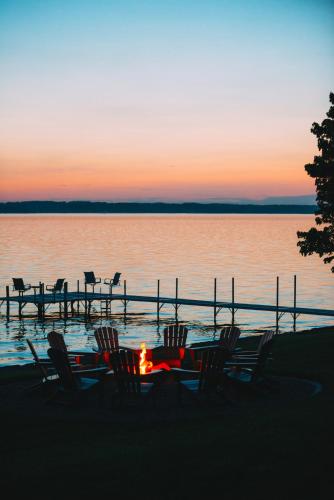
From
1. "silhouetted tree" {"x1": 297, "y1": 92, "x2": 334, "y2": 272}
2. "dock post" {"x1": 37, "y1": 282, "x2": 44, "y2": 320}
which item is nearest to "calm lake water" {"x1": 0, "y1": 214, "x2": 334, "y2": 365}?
"dock post" {"x1": 37, "y1": 282, "x2": 44, "y2": 320}

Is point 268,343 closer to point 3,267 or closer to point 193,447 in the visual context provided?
point 193,447

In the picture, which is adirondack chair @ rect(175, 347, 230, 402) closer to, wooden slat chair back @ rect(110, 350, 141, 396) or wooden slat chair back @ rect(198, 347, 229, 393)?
wooden slat chair back @ rect(198, 347, 229, 393)

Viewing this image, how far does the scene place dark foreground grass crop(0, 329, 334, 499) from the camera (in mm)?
6945

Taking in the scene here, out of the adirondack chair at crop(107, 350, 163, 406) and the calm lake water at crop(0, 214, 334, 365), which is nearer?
the adirondack chair at crop(107, 350, 163, 406)

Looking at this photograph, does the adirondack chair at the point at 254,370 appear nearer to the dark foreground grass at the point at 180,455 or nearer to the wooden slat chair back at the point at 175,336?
the dark foreground grass at the point at 180,455

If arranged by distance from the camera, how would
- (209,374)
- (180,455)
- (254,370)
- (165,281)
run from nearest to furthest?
(180,455) → (209,374) → (254,370) → (165,281)

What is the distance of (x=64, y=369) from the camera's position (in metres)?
11.5

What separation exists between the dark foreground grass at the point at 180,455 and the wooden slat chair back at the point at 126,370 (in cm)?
125

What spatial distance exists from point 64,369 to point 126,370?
1.05 metres

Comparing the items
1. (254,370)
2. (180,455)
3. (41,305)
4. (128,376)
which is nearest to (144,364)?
(128,376)

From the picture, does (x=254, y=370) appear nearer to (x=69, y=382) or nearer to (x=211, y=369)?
(x=211, y=369)

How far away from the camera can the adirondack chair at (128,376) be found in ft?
36.6

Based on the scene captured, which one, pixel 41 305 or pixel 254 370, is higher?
pixel 254 370

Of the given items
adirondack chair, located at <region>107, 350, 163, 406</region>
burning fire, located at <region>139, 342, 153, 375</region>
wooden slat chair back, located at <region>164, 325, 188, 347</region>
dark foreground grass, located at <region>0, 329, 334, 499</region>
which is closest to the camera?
dark foreground grass, located at <region>0, 329, 334, 499</region>
